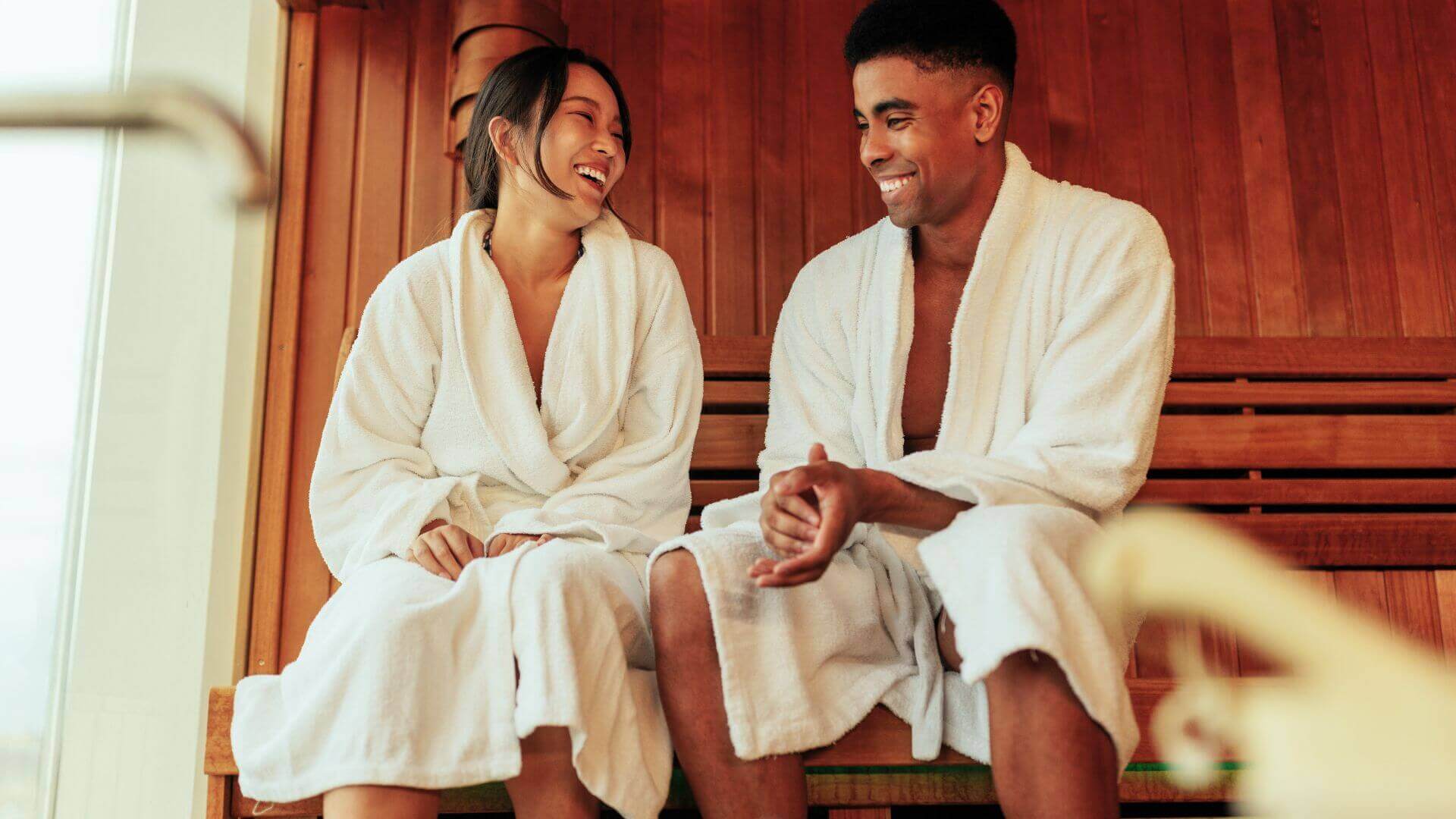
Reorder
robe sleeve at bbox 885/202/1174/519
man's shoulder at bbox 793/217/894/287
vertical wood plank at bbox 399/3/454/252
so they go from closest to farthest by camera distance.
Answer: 1. robe sleeve at bbox 885/202/1174/519
2. man's shoulder at bbox 793/217/894/287
3. vertical wood plank at bbox 399/3/454/252

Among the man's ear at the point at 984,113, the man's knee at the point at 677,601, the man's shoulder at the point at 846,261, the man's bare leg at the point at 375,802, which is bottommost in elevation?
the man's bare leg at the point at 375,802

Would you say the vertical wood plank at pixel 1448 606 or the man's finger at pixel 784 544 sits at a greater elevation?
the man's finger at pixel 784 544

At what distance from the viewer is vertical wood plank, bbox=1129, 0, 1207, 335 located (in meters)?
2.81

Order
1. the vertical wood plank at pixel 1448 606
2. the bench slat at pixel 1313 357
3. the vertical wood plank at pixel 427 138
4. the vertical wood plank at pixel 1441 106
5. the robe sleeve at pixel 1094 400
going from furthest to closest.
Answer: the vertical wood plank at pixel 1441 106 → the vertical wood plank at pixel 427 138 → the bench slat at pixel 1313 357 → the vertical wood plank at pixel 1448 606 → the robe sleeve at pixel 1094 400

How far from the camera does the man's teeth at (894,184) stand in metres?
2.04

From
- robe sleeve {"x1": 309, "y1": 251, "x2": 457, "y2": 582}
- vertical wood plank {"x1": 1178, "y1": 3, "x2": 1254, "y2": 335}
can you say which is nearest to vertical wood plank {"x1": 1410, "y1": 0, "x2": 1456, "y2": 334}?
vertical wood plank {"x1": 1178, "y1": 3, "x2": 1254, "y2": 335}

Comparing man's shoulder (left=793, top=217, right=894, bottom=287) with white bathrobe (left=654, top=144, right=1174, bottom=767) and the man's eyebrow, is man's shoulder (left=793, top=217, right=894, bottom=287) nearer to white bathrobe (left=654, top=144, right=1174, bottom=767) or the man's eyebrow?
white bathrobe (left=654, top=144, right=1174, bottom=767)

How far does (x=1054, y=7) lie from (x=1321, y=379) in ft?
3.34

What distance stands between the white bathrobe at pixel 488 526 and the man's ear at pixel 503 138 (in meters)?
0.11

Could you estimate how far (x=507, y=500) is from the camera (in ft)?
6.46

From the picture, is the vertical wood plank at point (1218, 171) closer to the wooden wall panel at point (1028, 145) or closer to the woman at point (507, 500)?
the wooden wall panel at point (1028, 145)

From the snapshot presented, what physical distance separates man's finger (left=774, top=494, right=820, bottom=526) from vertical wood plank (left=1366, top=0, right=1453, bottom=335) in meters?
1.91

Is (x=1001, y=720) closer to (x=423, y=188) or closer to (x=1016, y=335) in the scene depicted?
(x=1016, y=335)

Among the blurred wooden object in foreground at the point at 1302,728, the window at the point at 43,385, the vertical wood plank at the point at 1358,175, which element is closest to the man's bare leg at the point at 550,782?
the blurred wooden object in foreground at the point at 1302,728
